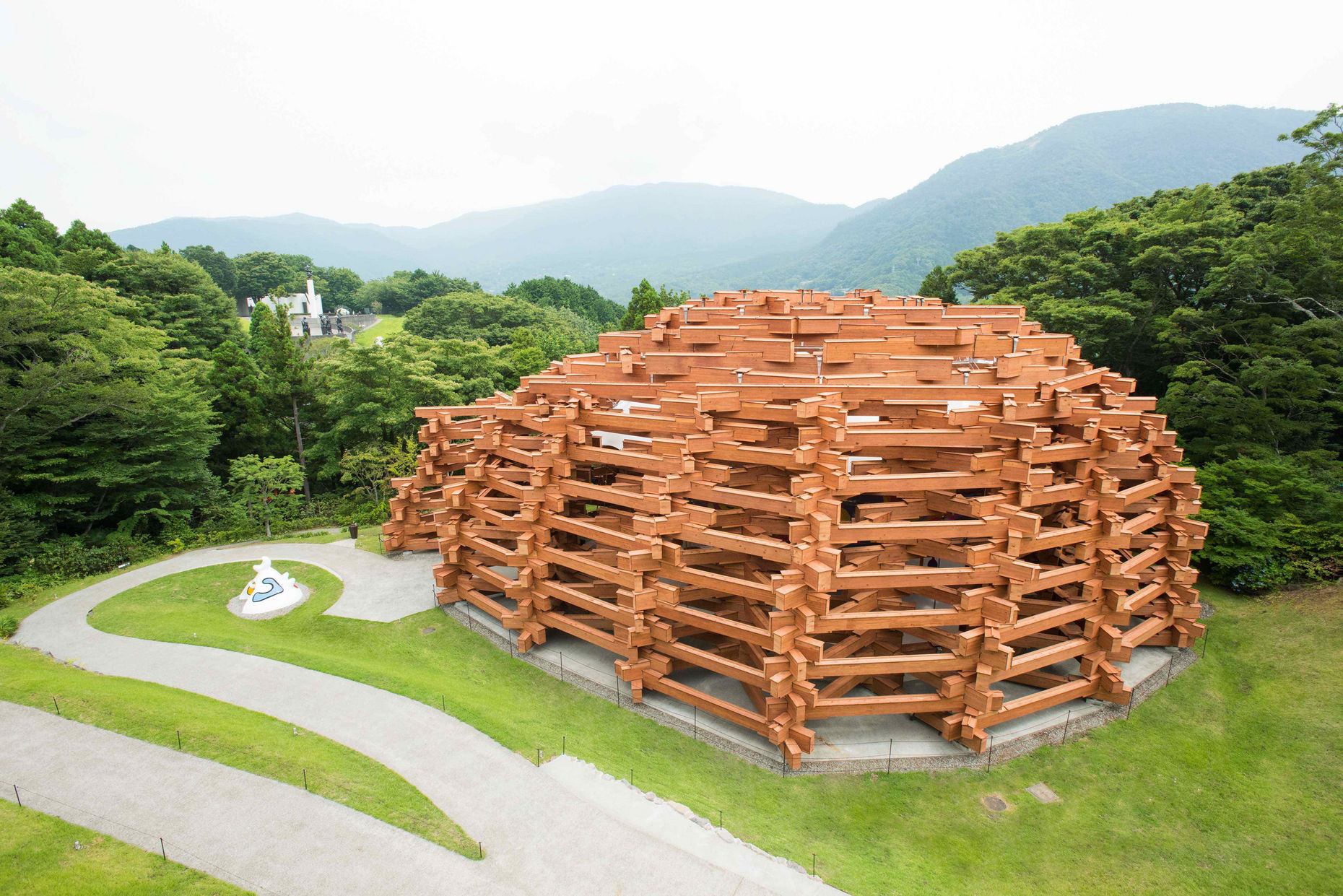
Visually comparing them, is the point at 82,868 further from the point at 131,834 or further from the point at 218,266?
the point at 218,266

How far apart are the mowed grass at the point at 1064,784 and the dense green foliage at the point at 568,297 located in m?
87.7

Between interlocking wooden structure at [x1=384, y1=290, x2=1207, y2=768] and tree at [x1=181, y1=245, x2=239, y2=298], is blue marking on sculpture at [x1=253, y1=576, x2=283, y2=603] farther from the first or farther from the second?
tree at [x1=181, y1=245, x2=239, y2=298]

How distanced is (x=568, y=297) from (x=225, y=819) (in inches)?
4110

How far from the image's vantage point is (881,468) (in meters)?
15.0

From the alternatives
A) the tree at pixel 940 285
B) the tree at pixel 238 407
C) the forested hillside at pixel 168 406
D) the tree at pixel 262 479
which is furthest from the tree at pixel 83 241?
the tree at pixel 940 285

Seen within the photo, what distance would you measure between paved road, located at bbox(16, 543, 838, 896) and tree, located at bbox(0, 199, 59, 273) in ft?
109

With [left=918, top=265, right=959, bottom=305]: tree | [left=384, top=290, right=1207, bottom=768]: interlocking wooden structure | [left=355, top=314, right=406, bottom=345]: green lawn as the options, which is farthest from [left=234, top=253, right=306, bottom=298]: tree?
[left=384, top=290, right=1207, bottom=768]: interlocking wooden structure

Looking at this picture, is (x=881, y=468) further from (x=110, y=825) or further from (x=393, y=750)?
(x=110, y=825)

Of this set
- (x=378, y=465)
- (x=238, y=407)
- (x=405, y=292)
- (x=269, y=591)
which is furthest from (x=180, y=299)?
(x=405, y=292)

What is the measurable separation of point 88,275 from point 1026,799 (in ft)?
214

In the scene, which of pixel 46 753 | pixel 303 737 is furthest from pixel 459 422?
pixel 46 753

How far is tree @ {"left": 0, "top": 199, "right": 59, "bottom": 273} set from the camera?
38375 millimetres

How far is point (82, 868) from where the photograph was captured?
9.30 meters

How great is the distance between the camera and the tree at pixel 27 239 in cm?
3838
